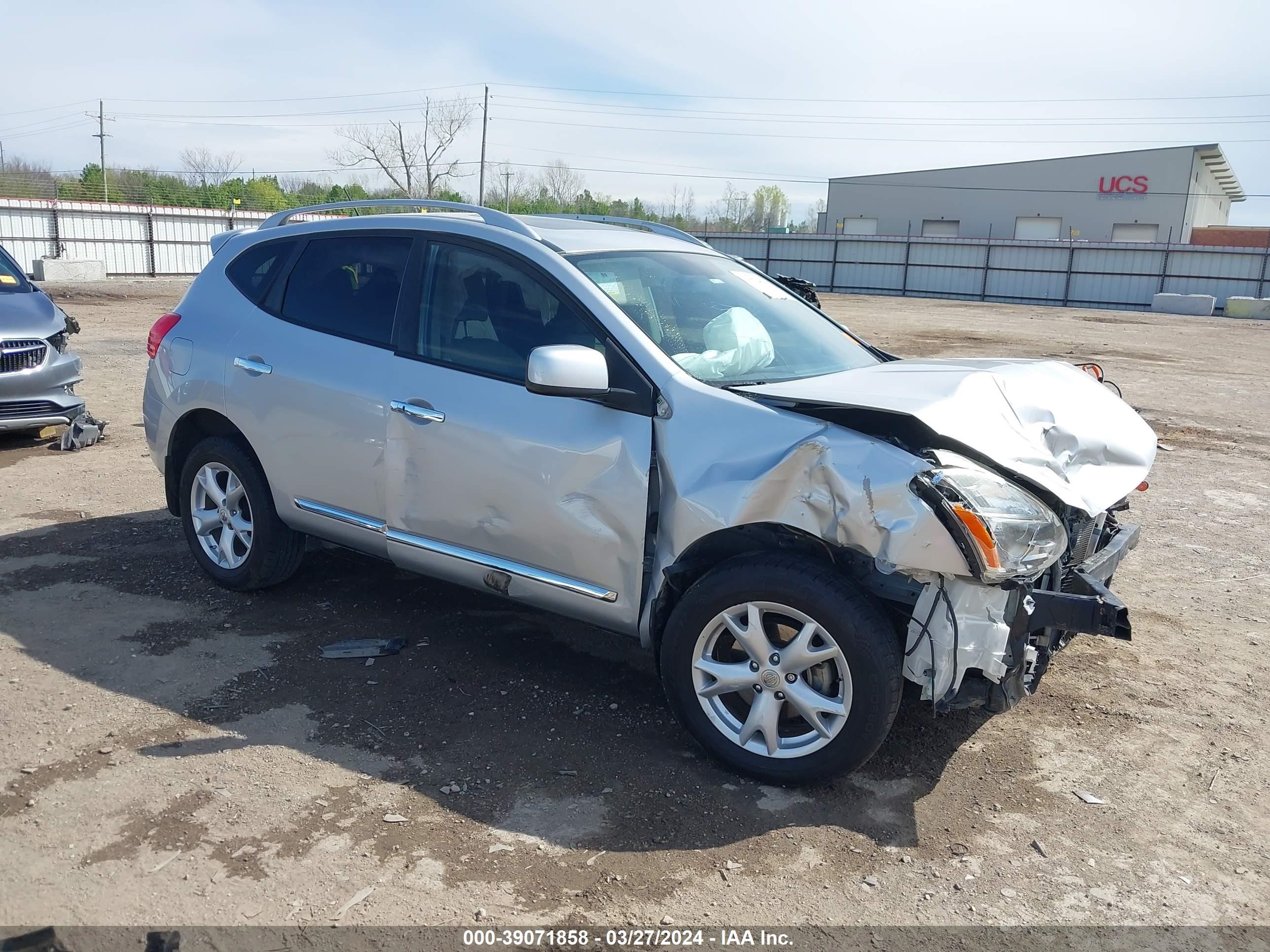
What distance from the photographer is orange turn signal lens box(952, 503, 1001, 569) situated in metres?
3.10

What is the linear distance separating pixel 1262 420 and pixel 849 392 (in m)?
10.6

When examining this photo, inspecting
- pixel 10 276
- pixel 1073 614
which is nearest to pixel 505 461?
pixel 1073 614

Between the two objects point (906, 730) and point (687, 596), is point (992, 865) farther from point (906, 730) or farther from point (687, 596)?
point (687, 596)

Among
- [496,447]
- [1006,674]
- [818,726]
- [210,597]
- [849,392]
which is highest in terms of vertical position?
[849,392]

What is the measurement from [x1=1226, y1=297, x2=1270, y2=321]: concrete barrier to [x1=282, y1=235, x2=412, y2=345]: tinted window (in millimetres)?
38837

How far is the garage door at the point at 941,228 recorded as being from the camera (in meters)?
59.8

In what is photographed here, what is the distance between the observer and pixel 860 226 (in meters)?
63.4

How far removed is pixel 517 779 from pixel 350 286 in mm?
2491

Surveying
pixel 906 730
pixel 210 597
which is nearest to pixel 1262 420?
pixel 906 730

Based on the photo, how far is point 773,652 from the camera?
3412 mm

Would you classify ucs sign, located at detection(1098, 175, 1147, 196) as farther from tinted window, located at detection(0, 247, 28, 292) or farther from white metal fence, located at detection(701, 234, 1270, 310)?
tinted window, located at detection(0, 247, 28, 292)

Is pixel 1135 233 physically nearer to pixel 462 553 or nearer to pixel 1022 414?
pixel 1022 414

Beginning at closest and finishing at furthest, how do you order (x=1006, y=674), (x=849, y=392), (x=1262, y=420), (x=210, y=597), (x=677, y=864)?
(x=677, y=864), (x=1006, y=674), (x=849, y=392), (x=210, y=597), (x=1262, y=420)

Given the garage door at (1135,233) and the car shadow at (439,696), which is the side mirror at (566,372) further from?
the garage door at (1135,233)
